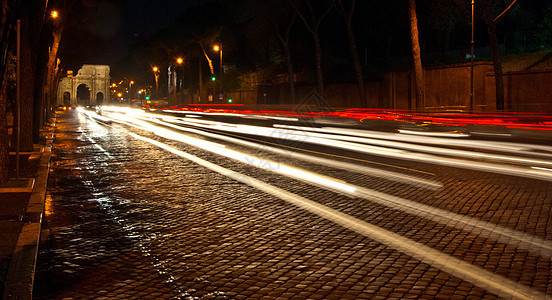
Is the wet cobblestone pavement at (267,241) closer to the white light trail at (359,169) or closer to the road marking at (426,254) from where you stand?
the road marking at (426,254)

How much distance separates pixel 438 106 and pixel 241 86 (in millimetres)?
36291

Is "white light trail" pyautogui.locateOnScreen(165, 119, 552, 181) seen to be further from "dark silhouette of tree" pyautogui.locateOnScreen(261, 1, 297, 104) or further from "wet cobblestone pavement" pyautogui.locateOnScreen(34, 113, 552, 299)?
"dark silhouette of tree" pyautogui.locateOnScreen(261, 1, 297, 104)

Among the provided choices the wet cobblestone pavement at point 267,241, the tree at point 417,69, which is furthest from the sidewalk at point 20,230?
the tree at point 417,69


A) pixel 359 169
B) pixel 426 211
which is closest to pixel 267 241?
pixel 426 211

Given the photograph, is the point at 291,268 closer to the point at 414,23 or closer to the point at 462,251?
the point at 462,251

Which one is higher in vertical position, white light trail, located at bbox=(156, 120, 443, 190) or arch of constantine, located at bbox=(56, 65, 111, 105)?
arch of constantine, located at bbox=(56, 65, 111, 105)

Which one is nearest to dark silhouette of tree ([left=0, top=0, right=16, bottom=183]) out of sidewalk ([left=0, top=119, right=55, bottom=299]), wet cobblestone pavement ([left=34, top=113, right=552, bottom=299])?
sidewalk ([left=0, top=119, right=55, bottom=299])

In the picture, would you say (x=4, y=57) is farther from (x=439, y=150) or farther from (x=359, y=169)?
(x=439, y=150)

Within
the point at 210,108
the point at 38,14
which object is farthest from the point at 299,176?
the point at 210,108

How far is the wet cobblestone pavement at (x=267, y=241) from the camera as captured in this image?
4613 millimetres

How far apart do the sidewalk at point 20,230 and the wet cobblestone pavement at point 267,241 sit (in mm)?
151

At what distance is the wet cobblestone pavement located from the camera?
461cm

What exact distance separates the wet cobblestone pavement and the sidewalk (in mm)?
151

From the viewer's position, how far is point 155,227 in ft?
22.7
